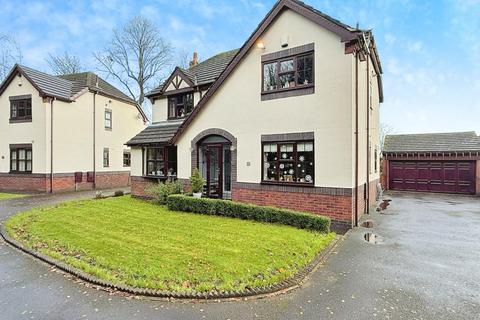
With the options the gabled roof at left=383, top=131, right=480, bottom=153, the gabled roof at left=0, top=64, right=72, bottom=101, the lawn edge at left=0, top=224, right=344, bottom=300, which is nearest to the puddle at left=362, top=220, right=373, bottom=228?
the lawn edge at left=0, top=224, right=344, bottom=300

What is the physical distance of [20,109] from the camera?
19.8 m

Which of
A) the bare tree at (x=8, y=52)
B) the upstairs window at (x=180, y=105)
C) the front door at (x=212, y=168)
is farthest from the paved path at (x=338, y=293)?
the bare tree at (x=8, y=52)

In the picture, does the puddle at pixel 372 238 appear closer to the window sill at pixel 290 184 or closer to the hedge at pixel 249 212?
the hedge at pixel 249 212

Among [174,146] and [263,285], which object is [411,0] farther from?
[263,285]

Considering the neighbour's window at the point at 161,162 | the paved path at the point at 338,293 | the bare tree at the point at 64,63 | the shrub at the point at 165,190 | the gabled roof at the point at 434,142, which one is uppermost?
the bare tree at the point at 64,63

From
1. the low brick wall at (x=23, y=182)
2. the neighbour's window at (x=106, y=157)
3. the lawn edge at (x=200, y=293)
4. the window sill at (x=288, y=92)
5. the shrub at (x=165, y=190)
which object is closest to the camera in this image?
the lawn edge at (x=200, y=293)

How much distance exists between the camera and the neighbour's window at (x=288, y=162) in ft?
34.0

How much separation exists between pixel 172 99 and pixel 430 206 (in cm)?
1521

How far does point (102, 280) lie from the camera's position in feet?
16.4

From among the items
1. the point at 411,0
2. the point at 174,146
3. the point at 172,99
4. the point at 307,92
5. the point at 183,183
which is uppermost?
the point at 411,0

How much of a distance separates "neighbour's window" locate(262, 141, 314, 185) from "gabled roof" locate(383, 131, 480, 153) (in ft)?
48.4

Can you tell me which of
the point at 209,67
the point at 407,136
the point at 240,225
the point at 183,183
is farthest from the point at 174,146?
the point at 407,136

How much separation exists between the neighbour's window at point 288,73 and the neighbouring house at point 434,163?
1488 cm

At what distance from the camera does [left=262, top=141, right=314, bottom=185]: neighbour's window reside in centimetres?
1038
